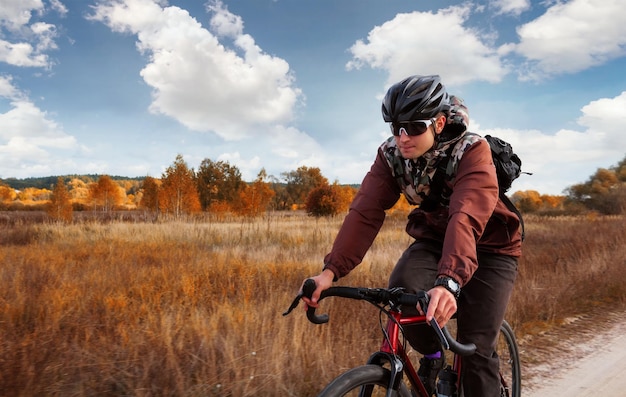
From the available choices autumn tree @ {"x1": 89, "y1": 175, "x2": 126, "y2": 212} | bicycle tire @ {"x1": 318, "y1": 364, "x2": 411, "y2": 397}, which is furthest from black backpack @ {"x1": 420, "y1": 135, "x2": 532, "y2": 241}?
autumn tree @ {"x1": 89, "y1": 175, "x2": 126, "y2": 212}

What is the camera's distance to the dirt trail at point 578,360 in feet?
12.6

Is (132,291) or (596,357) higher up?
(132,291)

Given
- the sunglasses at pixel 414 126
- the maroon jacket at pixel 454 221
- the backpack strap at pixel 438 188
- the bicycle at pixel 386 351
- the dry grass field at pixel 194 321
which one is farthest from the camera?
the dry grass field at pixel 194 321

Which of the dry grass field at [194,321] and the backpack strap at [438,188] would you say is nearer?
the backpack strap at [438,188]

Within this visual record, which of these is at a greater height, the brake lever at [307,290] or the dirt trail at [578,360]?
the brake lever at [307,290]

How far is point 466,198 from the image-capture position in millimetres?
1910

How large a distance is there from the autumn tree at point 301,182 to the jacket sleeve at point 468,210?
206 feet

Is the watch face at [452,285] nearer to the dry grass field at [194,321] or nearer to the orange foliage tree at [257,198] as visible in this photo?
the dry grass field at [194,321]

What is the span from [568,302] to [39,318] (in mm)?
6700

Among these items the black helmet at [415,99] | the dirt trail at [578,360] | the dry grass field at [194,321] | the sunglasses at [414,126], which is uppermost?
the black helmet at [415,99]

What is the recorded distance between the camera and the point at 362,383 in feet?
5.41

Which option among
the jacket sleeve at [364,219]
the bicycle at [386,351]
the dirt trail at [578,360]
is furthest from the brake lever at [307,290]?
the dirt trail at [578,360]

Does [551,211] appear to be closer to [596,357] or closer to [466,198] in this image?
[596,357]

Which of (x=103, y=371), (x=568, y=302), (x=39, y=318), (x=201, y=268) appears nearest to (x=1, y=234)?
(x=201, y=268)
